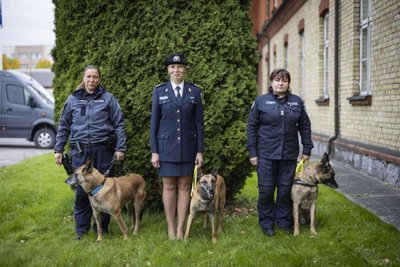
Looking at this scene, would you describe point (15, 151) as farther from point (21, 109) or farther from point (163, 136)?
point (163, 136)

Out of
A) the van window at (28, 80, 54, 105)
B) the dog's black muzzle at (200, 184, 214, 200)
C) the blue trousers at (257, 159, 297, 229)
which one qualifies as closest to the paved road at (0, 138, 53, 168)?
the van window at (28, 80, 54, 105)

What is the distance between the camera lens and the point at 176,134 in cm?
584

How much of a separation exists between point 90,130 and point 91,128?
0.03 meters

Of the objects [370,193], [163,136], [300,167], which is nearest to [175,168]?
[163,136]

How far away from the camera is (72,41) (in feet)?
24.2

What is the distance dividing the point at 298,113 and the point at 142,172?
2.40 metres

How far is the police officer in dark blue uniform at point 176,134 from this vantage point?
584 cm

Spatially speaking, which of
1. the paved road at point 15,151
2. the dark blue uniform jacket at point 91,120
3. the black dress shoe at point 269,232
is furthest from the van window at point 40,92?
the black dress shoe at point 269,232

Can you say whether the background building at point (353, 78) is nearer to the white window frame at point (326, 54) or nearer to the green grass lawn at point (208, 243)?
the white window frame at point (326, 54)

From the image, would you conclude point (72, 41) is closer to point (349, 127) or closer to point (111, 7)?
point (111, 7)

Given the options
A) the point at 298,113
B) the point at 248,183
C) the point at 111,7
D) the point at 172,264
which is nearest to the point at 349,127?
the point at 248,183

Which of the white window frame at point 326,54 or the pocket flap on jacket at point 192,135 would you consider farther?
the white window frame at point 326,54

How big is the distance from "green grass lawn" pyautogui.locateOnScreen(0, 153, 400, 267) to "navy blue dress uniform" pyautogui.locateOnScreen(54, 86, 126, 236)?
70 cm

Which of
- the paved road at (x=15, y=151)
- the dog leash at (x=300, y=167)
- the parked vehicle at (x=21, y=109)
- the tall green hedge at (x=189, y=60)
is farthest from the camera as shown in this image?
the parked vehicle at (x=21, y=109)
